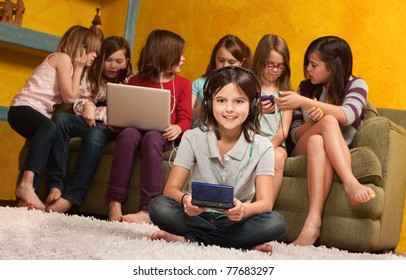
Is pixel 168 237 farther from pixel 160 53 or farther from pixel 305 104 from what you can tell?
pixel 160 53

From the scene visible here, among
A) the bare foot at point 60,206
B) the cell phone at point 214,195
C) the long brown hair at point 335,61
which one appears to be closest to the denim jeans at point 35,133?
the bare foot at point 60,206

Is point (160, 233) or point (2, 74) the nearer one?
point (160, 233)

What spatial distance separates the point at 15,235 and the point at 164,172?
40.1 inches

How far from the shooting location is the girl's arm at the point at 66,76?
2639 mm

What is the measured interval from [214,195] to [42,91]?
4.82ft

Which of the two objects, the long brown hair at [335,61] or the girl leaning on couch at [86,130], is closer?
the long brown hair at [335,61]

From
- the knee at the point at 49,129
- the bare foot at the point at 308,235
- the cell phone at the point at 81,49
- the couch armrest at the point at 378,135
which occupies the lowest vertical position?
the bare foot at the point at 308,235

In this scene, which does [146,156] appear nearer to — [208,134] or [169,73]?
[169,73]

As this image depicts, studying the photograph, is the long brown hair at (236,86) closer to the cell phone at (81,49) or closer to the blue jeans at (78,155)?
the blue jeans at (78,155)

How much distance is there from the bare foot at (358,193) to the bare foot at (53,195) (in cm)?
115

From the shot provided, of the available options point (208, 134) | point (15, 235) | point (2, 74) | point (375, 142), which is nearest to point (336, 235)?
point (375, 142)

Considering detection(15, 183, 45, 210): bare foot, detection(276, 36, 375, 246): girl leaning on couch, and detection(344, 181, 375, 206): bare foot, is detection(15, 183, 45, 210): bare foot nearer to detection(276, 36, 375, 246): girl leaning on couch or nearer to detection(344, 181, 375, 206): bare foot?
detection(276, 36, 375, 246): girl leaning on couch

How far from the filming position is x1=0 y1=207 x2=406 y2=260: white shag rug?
1.31 metres
